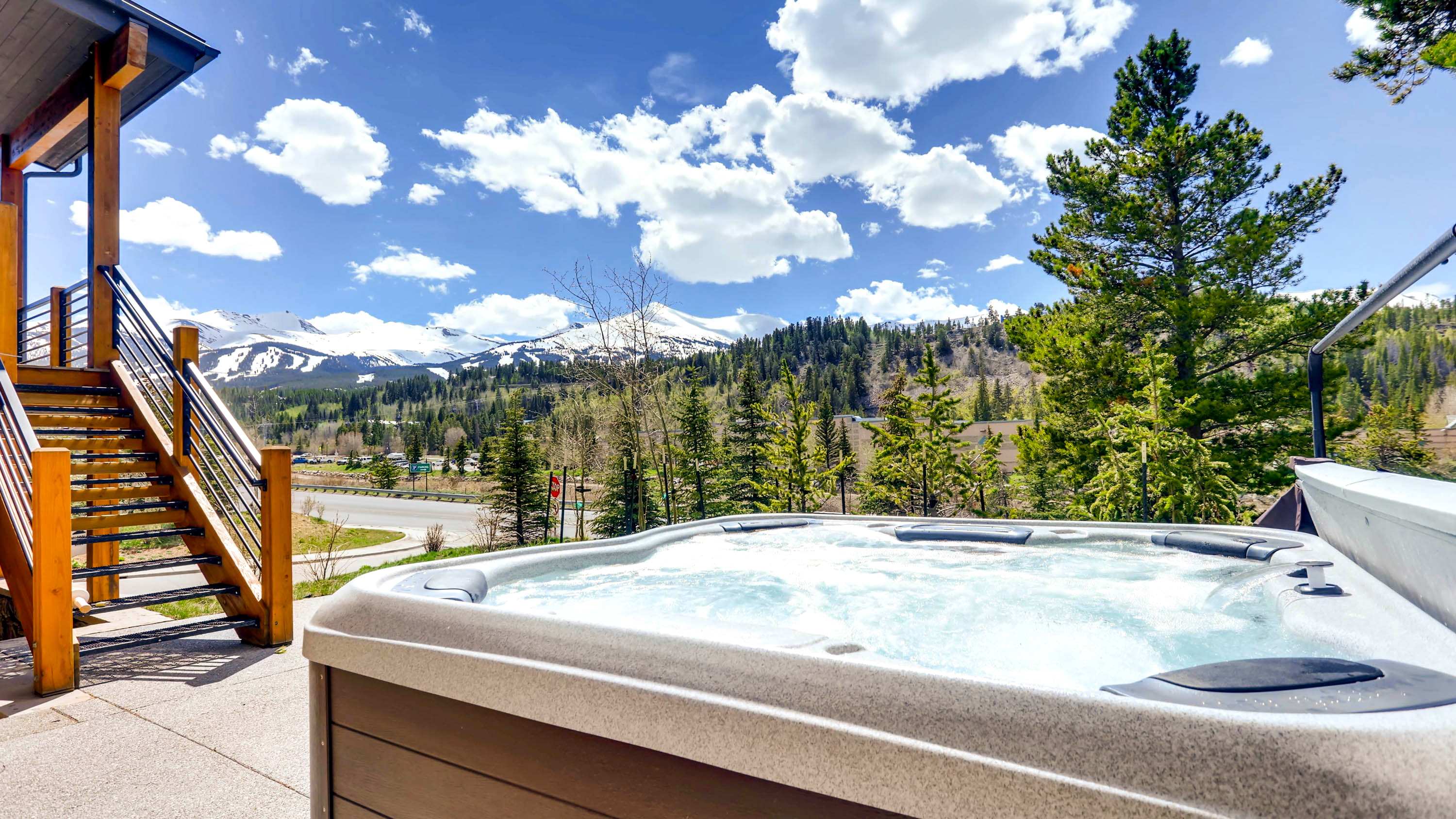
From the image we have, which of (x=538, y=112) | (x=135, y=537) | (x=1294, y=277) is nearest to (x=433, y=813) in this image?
(x=135, y=537)

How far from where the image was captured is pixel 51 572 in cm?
255

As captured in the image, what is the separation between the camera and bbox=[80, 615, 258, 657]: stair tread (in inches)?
121

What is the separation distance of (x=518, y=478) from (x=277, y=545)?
40.6 ft

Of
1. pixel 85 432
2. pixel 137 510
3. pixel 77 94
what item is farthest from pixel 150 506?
pixel 77 94

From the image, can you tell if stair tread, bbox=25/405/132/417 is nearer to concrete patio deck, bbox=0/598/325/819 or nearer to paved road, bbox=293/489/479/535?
concrete patio deck, bbox=0/598/325/819

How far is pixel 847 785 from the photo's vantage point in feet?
2.29

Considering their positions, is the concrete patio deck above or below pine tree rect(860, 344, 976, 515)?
below

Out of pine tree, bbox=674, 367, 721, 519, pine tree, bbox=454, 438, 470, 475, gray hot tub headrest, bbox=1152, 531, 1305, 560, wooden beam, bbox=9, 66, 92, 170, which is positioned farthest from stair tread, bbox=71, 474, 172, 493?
pine tree, bbox=454, 438, 470, 475

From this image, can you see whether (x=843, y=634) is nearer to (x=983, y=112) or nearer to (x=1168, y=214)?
(x=1168, y=214)

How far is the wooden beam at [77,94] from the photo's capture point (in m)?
3.86

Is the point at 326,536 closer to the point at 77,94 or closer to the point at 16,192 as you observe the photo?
the point at 16,192

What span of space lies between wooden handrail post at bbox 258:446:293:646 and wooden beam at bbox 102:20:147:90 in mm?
2666

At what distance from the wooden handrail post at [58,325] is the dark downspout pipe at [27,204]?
599 millimetres

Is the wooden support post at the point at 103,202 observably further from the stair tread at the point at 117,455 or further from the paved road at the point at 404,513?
the paved road at the point at 404,513
